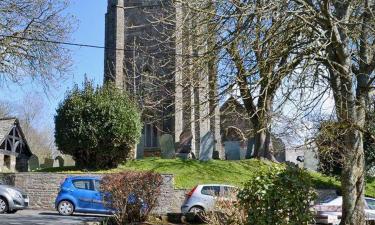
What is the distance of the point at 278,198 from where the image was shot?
10.9 m

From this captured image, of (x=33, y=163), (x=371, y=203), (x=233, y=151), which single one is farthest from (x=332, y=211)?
(x=33, y=163)

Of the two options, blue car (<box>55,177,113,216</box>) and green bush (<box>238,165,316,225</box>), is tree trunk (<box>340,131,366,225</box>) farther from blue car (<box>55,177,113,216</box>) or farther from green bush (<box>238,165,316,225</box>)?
blue car (<box>55,177,113,216</box>)

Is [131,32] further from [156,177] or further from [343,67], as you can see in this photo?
[343,67]

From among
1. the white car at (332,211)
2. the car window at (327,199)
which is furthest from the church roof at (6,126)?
the white car at (332,211)

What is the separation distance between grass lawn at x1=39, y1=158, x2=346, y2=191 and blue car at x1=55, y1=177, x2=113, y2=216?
4.16 meters

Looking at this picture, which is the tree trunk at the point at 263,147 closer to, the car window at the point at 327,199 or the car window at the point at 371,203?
the car window at the point at 327,199

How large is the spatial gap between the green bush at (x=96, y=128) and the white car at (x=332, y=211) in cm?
981

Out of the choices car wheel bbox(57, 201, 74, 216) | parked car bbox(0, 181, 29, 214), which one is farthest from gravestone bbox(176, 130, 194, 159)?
parked car bbox(0, 181, 29, 214)

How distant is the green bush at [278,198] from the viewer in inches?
427

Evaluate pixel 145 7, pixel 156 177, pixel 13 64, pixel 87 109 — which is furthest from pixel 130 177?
pixel 145 7

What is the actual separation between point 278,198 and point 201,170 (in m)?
16.0

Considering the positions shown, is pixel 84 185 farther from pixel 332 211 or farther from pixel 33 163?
pixel 33 163

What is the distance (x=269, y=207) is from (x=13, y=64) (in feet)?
68.6

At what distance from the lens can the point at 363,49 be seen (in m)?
13.2
